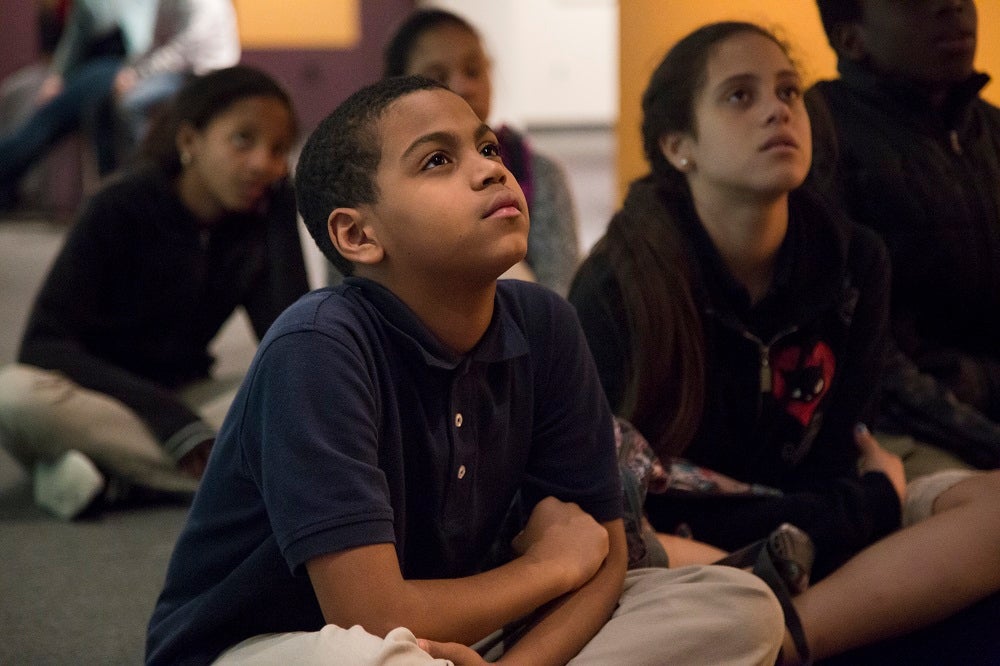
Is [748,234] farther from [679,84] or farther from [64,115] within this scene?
[64,115]

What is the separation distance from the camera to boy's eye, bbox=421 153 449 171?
1.11m

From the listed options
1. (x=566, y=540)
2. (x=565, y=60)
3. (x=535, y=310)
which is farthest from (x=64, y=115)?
(x=566, y=540)

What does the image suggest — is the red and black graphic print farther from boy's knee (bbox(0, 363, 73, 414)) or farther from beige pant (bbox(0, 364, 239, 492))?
boy's knee (bbox(0, 363, 73, 414))

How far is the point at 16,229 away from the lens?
15.6 ft

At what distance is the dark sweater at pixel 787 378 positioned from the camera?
1.45 m

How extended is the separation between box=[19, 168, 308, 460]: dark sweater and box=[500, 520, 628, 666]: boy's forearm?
1.04m

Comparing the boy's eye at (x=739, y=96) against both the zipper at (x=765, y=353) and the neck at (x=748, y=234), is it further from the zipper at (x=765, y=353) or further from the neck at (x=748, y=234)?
the zipper at (x=765, y=353)

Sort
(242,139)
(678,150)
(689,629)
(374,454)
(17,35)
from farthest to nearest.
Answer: (17,35) < (242,139) < (678,150) < (689,629) < (374,454)

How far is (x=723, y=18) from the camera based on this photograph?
1.54m

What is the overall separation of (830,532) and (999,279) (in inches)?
18.2

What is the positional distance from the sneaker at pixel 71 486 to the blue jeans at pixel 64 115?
2917 millimetres

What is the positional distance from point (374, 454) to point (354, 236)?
239 millimetres

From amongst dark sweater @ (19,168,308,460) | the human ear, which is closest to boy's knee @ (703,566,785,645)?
the human ear

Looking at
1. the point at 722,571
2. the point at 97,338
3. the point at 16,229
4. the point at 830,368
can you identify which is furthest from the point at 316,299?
the point at 16,229
